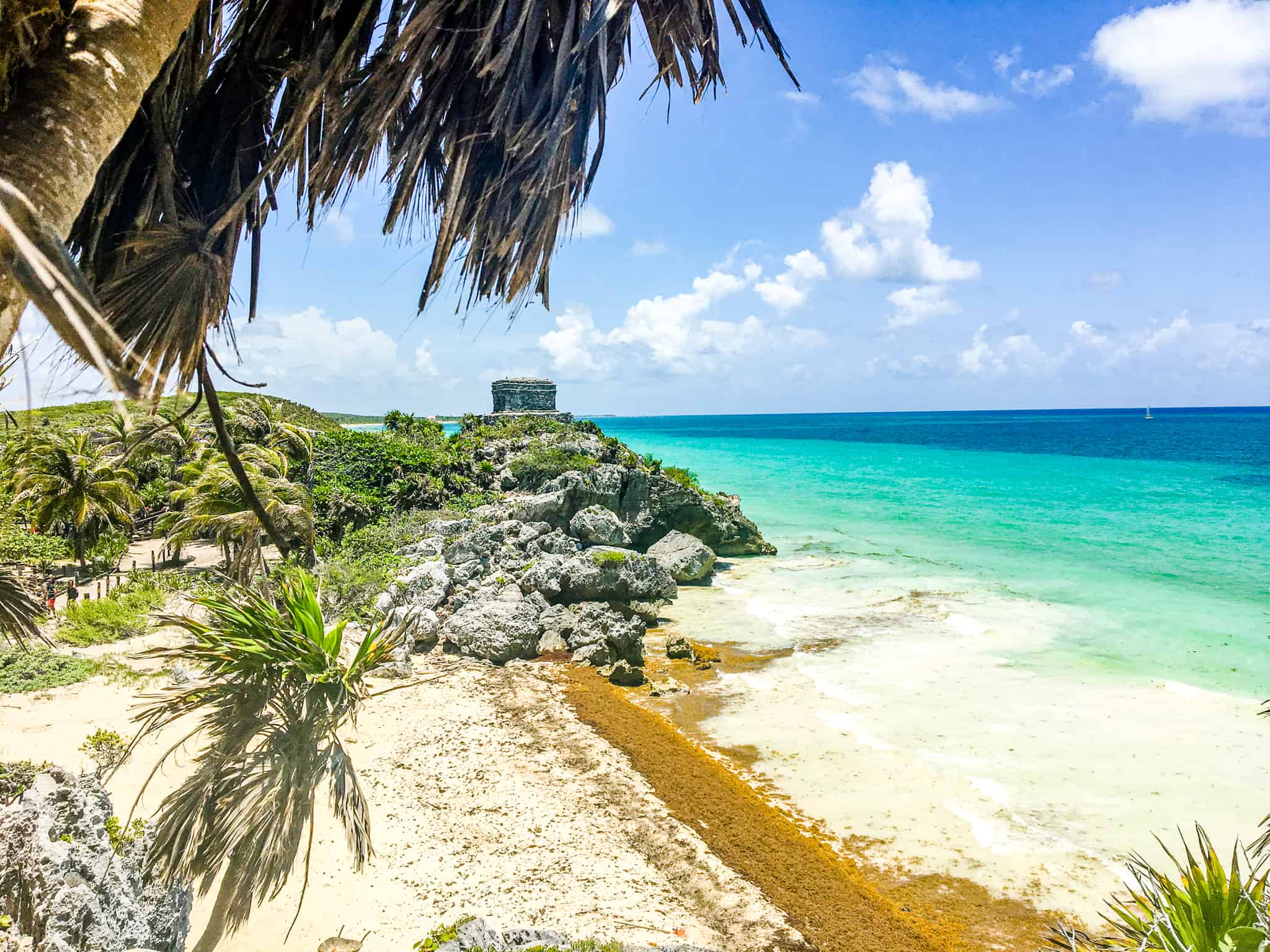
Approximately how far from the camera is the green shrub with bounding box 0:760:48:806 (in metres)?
5.65

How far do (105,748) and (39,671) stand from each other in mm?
4114

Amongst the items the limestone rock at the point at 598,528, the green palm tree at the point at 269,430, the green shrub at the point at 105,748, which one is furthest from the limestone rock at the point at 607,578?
the green shrub at the point at 105,748

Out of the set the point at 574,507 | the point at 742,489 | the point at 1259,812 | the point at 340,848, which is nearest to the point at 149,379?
the point at 340,848

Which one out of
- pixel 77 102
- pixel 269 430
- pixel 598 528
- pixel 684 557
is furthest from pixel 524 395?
pixel 77 102

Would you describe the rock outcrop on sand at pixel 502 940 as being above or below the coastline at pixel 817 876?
above

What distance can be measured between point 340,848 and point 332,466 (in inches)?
695

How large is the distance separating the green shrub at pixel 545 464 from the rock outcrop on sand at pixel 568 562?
0.10 metres

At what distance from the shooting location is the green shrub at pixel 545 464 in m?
23.2

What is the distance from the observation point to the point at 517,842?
673 cm

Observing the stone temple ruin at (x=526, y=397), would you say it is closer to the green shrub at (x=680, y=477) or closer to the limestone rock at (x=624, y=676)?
the green shrub at (x=680, y=477)

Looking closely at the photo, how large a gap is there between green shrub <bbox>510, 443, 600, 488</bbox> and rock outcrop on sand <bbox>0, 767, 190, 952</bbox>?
18.3 m

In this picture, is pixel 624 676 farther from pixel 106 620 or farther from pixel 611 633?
pixel 106 620

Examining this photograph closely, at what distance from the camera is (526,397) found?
39.1m

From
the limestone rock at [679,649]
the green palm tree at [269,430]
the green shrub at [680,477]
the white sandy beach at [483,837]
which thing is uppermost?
the green palm tree at [269,430]
